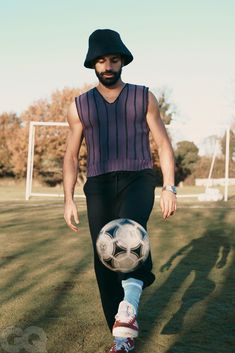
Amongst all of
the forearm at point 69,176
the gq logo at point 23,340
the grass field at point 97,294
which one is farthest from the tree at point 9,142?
the forearm at point 69,176

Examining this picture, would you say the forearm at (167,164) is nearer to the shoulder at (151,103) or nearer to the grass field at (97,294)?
the shoulder at (151,103)

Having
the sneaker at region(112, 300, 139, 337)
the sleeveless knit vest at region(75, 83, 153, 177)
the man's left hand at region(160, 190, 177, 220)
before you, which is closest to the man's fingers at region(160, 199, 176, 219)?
the man's left hand at region(160, 190, 177, 220)

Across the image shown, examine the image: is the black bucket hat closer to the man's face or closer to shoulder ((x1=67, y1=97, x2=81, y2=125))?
the man's face

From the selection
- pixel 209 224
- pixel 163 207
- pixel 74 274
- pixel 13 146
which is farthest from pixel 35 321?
pixel 13 146

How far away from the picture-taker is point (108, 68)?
3818 mm

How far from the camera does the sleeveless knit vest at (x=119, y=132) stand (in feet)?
12.6

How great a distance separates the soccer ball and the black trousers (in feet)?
0.42

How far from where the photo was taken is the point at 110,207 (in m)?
3.87

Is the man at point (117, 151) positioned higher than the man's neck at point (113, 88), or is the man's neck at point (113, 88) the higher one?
the man's neck at point (113, 88)

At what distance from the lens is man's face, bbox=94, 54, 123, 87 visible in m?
3.82

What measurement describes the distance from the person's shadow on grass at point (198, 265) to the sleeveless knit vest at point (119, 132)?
142 cm

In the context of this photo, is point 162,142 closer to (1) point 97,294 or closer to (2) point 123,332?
(2) point 123,332

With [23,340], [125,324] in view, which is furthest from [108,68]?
[23,340]

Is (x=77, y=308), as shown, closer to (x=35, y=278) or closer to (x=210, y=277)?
(x=35, y=278)
